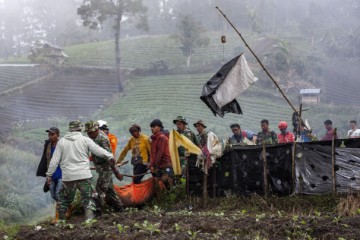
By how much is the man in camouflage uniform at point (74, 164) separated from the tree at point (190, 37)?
97.0ft

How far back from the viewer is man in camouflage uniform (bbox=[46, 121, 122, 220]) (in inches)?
288

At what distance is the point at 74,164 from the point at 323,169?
150 inches

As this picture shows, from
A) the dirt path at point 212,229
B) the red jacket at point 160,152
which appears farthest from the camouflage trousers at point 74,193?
the red jacket at point 160,152

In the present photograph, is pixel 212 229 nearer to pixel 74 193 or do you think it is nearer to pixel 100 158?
pixel 74 193

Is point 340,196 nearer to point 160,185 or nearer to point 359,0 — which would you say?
point 160,185

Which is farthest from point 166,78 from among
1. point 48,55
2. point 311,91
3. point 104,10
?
point 311,91

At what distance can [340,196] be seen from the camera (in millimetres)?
7891

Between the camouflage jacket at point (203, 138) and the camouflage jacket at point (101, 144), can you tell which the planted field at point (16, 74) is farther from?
the camouflage jacket at point (101, 144)

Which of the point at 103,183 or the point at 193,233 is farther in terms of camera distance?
the point at 103,183

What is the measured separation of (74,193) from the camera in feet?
24.5

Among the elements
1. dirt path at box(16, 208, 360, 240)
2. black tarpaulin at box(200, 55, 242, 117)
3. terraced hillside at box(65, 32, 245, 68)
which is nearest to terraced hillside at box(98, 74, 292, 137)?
terraced hillside at box(65, 32, 245, 68)

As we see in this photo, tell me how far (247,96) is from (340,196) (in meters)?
24.9

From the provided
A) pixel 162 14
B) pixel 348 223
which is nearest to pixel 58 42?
pixel 162 14

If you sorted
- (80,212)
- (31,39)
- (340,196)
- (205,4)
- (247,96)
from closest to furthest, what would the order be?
(340,196), (80,212), (247,96), (205,4), (31,39)
